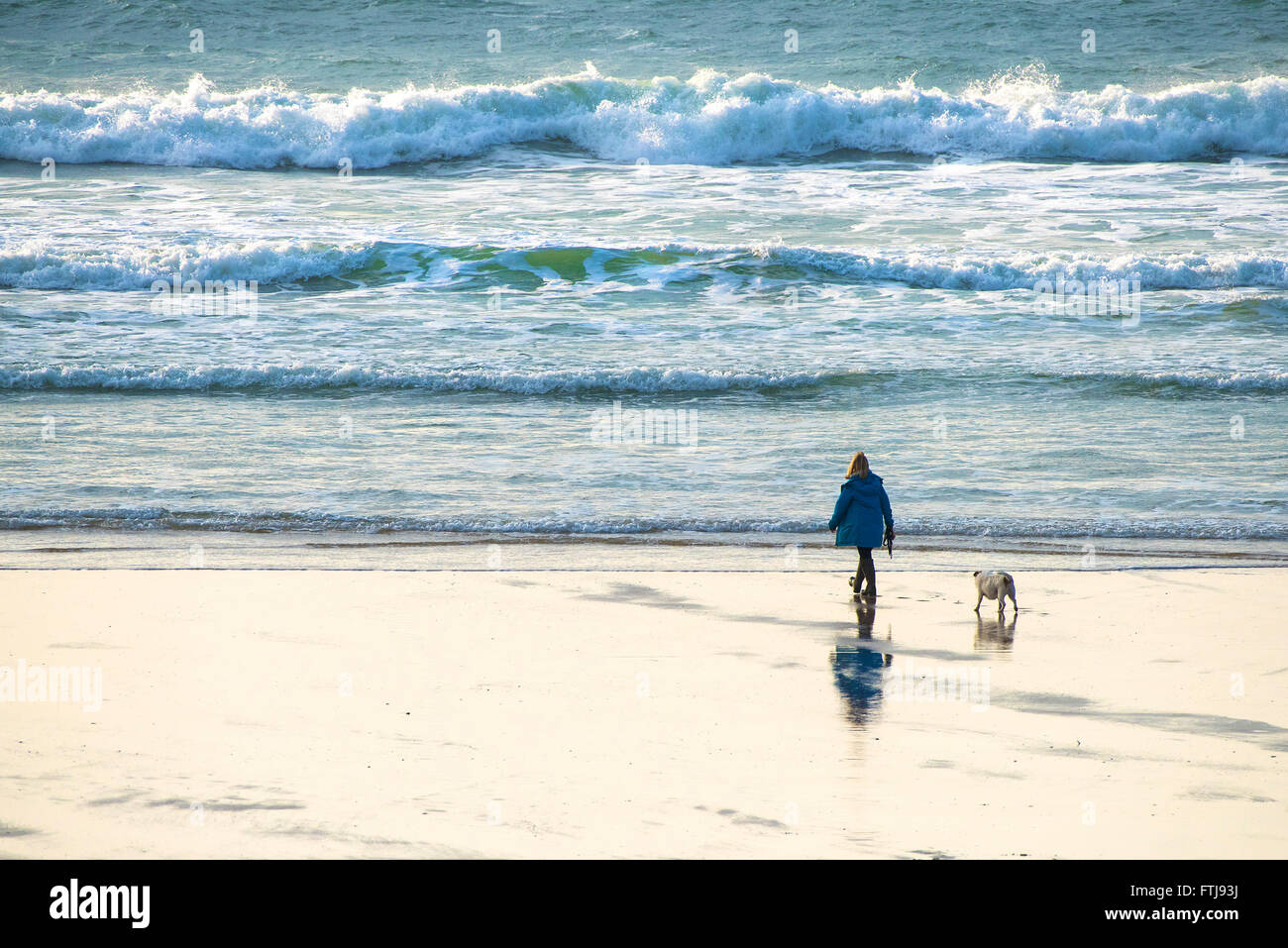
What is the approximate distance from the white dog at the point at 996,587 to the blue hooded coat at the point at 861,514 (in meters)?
0.68

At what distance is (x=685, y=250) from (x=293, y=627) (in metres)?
12.6

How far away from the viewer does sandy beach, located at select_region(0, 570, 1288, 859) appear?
431 centimetres

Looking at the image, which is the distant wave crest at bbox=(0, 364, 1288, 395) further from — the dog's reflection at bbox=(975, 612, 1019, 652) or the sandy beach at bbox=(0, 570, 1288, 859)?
the dog's reflection at bbox=(975, 612, 1019, 652)

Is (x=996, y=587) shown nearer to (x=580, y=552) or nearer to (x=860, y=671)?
(x=860, y=671)

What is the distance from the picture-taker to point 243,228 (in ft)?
63.1

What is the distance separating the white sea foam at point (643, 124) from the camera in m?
24.6

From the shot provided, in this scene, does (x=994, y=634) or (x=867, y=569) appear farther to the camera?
(x=867, y=569)

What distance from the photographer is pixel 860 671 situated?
20.0ft

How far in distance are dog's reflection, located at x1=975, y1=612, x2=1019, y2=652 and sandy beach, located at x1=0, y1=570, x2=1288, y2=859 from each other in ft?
0.09

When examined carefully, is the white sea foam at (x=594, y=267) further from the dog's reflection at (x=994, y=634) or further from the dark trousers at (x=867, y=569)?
the dog's reflection at (x=994, y=634)

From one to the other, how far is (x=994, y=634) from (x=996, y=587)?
33 cm

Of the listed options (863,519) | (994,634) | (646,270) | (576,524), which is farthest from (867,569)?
(646,270)
